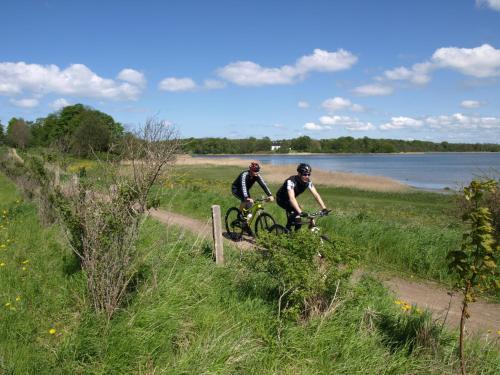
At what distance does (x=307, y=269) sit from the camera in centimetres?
444

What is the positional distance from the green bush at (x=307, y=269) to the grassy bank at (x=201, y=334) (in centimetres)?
19

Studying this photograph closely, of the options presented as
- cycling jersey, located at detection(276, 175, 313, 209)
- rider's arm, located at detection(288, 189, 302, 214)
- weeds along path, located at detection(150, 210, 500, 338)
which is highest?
cycling jersey, located at detection(276, 175, 313, 209)

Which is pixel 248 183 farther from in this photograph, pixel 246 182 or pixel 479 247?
pixel 479 247

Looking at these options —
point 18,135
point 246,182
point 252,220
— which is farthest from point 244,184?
point 18,135

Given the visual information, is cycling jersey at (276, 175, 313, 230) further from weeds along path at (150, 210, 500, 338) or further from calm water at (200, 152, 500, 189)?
calm water at (200, 152, 500, 189)

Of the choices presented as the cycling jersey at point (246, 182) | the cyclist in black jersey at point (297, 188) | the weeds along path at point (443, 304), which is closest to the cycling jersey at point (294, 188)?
the cyclist in black jersey at point (297, 188)

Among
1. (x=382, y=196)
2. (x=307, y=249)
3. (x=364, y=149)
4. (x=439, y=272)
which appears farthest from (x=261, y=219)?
(x=364, y=149)

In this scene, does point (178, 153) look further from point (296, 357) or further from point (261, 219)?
point (261, 219)

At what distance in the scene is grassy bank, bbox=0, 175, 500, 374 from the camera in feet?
12.3

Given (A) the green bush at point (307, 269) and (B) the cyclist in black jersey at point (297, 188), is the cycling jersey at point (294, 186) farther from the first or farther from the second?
(A) the green bush at point (307, 269)

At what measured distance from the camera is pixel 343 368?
3818 mm

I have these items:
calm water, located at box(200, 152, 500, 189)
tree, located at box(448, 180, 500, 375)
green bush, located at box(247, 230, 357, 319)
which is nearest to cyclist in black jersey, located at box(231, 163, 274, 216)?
green bush, located at box(247, 230, 357, 319)

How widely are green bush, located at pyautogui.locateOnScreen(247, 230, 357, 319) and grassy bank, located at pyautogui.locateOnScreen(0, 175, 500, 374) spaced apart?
0.19m

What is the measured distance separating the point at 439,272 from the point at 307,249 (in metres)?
4.66
